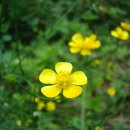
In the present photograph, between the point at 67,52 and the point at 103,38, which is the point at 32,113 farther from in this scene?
the point at 67,52

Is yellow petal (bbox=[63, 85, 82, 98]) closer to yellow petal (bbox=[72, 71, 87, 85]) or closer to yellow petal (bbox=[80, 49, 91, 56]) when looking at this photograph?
yellow petal (bbox=[72, 71, 87, 85])

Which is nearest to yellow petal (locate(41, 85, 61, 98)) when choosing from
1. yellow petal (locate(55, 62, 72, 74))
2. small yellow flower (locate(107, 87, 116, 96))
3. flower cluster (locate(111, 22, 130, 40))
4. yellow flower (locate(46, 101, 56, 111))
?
yellow petal (locate(55, 62, 72, 74))

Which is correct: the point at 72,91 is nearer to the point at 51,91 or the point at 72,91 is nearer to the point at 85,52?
the point at 51,91

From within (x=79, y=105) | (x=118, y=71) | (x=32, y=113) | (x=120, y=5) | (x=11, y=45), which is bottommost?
(x=32, y=113)

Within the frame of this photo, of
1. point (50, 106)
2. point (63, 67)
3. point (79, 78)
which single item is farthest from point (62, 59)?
point (79, 78)

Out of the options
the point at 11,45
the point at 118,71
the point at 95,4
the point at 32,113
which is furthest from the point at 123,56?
the point at 32,113

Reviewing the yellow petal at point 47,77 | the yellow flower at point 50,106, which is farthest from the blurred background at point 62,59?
the yellow petal at point 47,77

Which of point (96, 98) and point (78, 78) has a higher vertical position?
point (96, 98)
